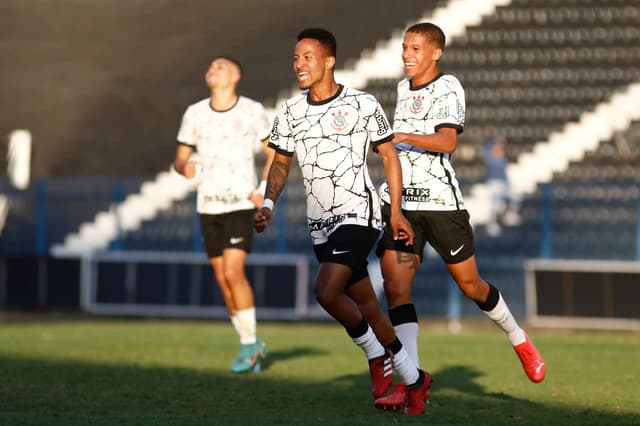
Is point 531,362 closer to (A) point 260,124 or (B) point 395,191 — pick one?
(B) point 395,191

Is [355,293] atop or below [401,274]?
below

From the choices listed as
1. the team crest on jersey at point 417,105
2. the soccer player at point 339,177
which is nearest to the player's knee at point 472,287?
the soccer player at point 339,177

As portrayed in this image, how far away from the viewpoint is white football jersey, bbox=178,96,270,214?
9.22 m

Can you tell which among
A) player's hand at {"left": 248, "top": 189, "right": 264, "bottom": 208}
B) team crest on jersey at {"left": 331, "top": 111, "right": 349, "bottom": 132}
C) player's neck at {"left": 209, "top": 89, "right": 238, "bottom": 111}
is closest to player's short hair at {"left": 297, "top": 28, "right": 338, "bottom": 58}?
team crest on jersey at {"left": 331, "top": 111, "right": 349, "bottom": 132}

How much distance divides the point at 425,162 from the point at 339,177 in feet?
2.31

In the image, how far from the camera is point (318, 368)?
930 centimetres

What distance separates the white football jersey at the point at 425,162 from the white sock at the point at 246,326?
8.20 ft

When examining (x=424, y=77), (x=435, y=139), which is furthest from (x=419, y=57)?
(x=435, y=139)

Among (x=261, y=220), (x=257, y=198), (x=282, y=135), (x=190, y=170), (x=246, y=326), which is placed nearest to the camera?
(x=261, y=220)

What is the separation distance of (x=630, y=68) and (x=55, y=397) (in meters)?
16.1

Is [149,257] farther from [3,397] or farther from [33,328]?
[3,397]

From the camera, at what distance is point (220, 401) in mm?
6992

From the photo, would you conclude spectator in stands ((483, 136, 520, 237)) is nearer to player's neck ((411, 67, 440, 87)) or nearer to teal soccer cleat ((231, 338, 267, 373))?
teal soccer cleat ((231, 338, 267, 373))

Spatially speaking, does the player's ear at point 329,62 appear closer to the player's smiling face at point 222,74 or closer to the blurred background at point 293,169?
the player's smiling face at point 222,74
